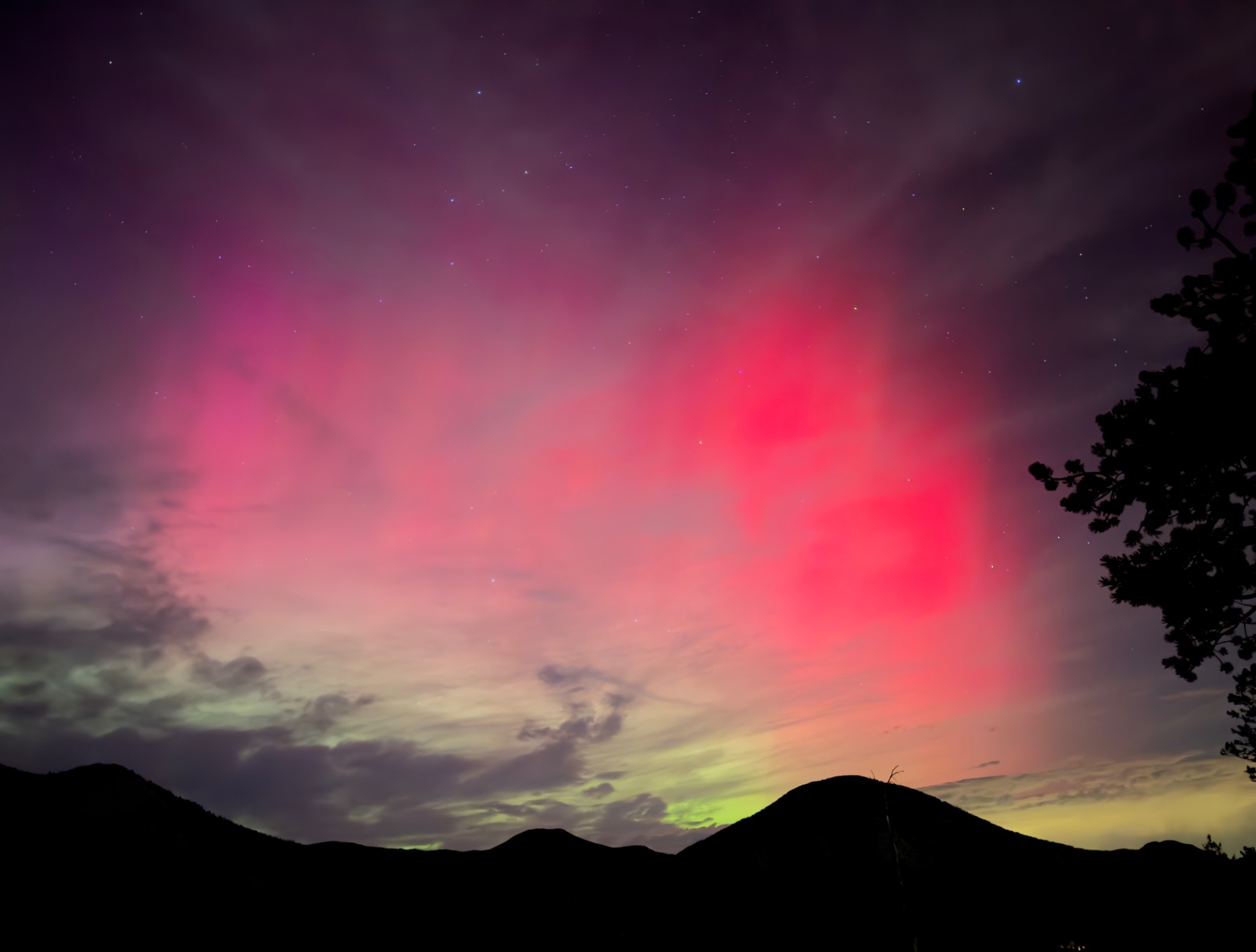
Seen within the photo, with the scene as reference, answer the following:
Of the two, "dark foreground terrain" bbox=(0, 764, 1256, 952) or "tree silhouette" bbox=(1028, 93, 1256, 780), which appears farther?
"dark foreground terrain" bbox=(0, 764, 1256, 952)

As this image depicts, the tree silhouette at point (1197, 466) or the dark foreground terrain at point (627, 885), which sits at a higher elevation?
the tree silhouette at point (1197, 466)

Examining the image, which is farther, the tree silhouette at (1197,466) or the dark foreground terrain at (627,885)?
the dark foreground terrain at (627,885)

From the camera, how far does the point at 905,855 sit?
43.9 metres

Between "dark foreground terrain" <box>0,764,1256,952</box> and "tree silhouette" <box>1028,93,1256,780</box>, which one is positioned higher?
"tree silhouette" <box>1028,93,1256,780</box>

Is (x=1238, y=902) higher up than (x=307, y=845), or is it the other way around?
(x=307, y=845)

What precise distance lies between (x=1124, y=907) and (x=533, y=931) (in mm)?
34570

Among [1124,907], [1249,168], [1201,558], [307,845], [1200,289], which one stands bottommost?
[1124,907]

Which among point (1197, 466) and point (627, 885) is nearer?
point (1197, 466)

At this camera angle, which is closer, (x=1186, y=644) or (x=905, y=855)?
(x=1186, y=644)

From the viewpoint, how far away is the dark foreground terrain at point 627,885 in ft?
109

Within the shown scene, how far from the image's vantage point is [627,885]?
47.0m

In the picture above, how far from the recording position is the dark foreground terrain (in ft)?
109

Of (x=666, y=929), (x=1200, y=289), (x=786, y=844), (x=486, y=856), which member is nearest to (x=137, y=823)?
(x=486, y=856)

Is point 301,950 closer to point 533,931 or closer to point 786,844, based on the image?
point 533,931
